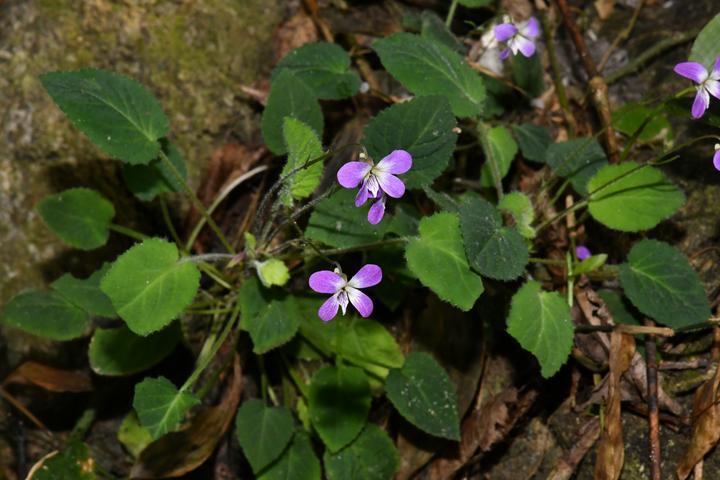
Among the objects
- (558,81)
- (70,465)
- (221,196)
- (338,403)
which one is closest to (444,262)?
(338,403)

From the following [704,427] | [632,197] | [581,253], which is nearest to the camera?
[704,427]

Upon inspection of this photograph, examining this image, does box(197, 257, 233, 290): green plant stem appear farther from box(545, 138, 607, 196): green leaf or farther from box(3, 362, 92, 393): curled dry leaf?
box(545, 138, 607, 196): green leaf

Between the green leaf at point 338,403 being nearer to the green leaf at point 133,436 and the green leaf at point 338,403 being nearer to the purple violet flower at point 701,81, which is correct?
the green leaf at point 133,436

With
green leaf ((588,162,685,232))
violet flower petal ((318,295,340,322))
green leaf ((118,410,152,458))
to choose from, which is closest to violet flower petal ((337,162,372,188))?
violet flower petal ((318,295,340,322))

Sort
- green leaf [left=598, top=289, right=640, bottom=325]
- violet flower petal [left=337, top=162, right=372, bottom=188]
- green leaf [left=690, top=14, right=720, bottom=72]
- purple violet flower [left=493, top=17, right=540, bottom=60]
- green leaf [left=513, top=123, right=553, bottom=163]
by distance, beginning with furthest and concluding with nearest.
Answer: green leaf [left=513, top=123, right=553, bottom=163]
purple violet flower [left=493, top=17, right=540, bottom=60]
green leaf [left=598, top=289, right=640, bottom=325]
green leaf [left=690, top=14, right=720, bottom=72]
violet flower petal [left=337, top=162, right=372, bottom=188]

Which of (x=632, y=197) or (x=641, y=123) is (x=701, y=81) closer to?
(x=632, y=197)

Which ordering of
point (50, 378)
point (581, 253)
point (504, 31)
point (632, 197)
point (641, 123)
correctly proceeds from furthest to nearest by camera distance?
A: 1. point (50, 378)
2. point (641, 123)
3. point (581, 253)
4. point (504, 31)
5. point (632, 197)

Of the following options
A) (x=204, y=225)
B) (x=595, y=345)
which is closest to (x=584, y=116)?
(x=595, y=345)

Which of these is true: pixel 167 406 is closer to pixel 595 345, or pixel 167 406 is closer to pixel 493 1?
pixel 595 345
